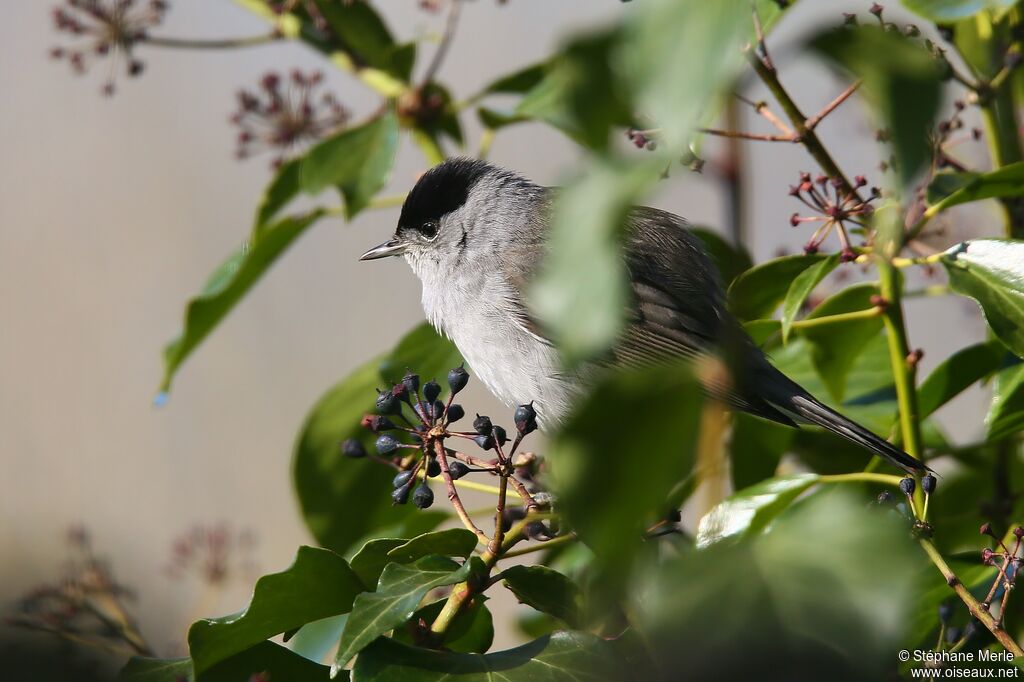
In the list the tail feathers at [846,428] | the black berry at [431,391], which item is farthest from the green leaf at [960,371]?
the black berry at [431,391]

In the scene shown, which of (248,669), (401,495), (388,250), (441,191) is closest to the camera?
(248,669)

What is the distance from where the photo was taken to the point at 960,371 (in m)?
1.45

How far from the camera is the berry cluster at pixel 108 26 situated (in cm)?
200

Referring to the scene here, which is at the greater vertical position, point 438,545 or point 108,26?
point 108,26

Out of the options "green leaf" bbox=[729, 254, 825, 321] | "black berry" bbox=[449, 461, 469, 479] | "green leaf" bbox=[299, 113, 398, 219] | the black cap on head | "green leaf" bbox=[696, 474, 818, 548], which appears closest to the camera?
"green leaf" bbox=[696, 474, 818, 548]

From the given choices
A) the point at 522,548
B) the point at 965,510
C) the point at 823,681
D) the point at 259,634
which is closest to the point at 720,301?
the point at 965,510

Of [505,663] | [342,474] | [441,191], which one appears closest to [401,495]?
[505,663]

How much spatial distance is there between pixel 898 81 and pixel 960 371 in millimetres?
1114

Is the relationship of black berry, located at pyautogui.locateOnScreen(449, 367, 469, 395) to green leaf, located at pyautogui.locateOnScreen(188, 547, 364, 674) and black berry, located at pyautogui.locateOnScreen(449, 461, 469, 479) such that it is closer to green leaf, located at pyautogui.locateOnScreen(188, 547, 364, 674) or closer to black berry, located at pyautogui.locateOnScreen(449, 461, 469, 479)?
black berry, located at pyautogui.locateOnScreen(449, 461, 469, 479)

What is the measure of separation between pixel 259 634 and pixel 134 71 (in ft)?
4.42

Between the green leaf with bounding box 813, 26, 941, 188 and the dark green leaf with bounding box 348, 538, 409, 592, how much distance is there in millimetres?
812

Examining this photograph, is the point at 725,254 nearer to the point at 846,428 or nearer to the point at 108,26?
the point at 846,428

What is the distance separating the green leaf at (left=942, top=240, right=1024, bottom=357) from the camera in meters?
1.19

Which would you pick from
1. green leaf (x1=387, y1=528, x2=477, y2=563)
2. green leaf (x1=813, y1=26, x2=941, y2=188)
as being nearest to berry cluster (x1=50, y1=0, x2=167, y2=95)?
green leaf (x1=387, y1=528, x2=477, y2=563)
